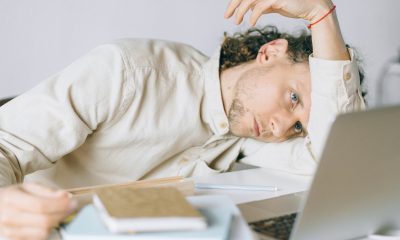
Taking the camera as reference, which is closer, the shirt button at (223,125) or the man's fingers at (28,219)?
the man's fingers at (28,219)

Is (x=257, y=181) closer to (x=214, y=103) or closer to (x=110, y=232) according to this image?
(x=214, y=103)

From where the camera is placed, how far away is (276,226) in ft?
2.95

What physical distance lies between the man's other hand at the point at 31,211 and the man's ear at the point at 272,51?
2.78 ft

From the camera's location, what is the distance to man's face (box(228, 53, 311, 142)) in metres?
1.41

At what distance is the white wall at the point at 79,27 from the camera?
1752 mm

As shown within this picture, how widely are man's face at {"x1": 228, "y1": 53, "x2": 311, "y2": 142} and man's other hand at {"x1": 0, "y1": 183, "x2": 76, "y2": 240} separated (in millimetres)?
722

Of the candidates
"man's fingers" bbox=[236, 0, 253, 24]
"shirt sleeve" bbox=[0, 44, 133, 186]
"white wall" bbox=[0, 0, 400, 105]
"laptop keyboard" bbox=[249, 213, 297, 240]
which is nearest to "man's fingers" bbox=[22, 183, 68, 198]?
"laptop keyboard" bbox=[249, 213, 297, 240]

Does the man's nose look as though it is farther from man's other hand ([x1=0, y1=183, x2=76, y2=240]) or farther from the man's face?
man's other hand ([x1=0, y1=183, x2=76, y2=240])

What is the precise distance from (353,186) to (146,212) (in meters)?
0.27

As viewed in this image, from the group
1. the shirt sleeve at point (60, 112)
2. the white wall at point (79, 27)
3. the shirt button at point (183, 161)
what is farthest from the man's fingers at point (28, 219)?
the white wall at point (79, 27)

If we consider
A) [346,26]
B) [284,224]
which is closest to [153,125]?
[284,224]

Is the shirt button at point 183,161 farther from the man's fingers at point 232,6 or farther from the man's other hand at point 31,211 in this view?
the man's other hand at point 31,211

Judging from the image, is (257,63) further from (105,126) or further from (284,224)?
(284,224)

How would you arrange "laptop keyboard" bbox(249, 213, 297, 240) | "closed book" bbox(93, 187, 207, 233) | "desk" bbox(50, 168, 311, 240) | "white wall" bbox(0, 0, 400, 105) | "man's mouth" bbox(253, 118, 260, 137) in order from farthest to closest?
"white wall" bbox(0, 0, 400, 105)
"man's mouth" bbox(253, 118, 260, 137)
"desk" bbox(50, 168, 311, 240)
"laptop keyboard" bbox(249, 213, 297, 240)
"closed book" bbox(93, 187, 207, 233)
